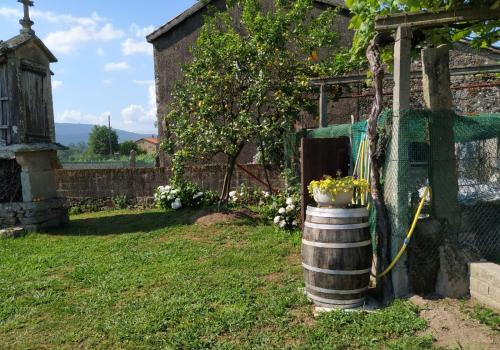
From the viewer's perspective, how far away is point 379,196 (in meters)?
4.36

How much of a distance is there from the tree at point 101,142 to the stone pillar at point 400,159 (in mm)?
57539

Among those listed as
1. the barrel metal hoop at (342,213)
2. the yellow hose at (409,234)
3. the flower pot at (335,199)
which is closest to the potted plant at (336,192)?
the flower pot at (335,199)

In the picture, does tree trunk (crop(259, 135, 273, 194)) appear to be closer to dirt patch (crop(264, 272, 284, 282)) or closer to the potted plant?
dirt patch (crop(264, 272, 284, 282))

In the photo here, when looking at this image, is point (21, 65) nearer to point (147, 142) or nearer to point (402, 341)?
point (402, 341)

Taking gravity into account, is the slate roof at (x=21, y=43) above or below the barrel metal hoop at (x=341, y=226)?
above

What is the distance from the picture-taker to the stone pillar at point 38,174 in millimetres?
9328

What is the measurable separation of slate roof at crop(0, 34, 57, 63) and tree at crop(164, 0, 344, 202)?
342 cm

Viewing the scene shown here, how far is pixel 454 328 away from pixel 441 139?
1799mm

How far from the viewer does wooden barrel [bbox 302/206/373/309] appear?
13.4 feet

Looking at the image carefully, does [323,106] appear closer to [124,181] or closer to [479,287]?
[479,287]

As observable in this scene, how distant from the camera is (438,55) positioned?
14.2 ft

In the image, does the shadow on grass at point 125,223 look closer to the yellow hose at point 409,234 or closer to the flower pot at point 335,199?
the flower pot at point 335,199

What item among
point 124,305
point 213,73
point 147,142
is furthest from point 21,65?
point 147,142

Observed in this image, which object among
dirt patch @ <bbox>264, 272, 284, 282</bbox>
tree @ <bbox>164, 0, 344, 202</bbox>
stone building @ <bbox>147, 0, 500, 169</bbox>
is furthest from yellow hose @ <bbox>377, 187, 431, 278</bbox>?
stone building @ <bbox>147, 0, 500, 169</bbox>
